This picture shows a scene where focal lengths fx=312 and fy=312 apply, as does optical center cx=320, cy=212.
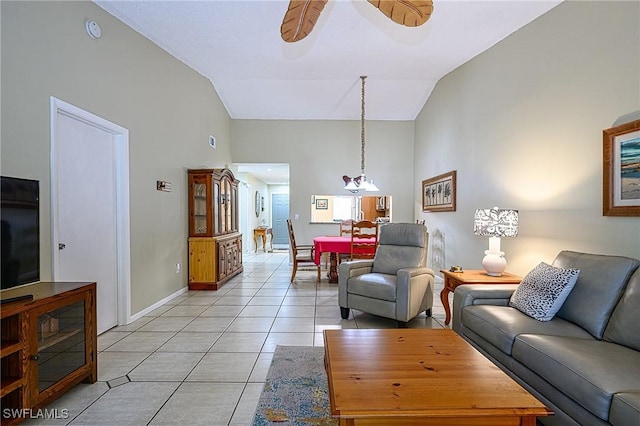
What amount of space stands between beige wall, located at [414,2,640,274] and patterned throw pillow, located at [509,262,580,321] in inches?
19.4

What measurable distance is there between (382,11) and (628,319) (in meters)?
2.26

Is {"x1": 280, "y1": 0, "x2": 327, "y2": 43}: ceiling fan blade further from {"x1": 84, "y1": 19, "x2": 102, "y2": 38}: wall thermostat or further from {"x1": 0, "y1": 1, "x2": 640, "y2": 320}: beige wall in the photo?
{"x1": 84, "y1": 19, "x2": 102, "y2": 38}: wall thermostat

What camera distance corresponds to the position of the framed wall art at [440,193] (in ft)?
15.5

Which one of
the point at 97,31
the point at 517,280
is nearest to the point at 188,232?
the point at 97,31

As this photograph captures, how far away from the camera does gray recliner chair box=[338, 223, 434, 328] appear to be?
3.09m

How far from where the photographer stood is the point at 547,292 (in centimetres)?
213

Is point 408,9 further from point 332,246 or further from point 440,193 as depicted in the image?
point 440,193

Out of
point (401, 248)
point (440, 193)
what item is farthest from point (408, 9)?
point (440, 193)

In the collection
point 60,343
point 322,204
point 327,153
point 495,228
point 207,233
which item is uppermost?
point 327,153

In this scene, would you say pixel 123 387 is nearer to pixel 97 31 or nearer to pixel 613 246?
pixel 97 31

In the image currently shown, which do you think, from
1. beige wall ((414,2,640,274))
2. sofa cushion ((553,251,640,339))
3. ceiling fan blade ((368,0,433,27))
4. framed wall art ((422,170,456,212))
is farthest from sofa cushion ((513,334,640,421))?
framed wall art ((422,170,456,212))

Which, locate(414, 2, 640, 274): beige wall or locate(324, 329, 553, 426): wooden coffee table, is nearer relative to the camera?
locate(324, 329, 553, 426): wooden coffee table

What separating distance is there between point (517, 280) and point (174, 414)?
2.93 meters

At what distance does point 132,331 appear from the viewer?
3.13 metres
